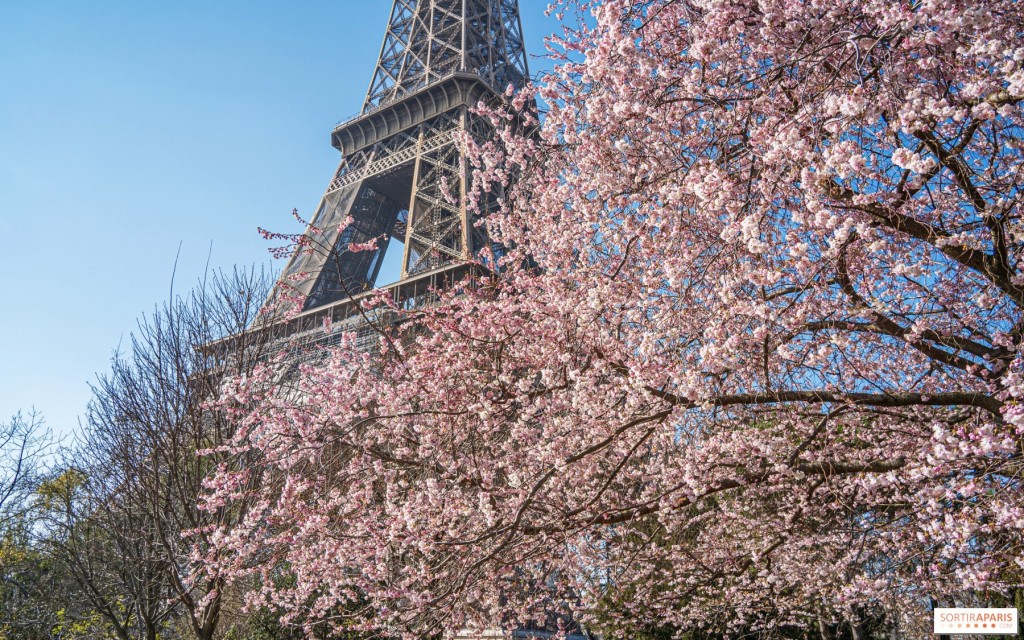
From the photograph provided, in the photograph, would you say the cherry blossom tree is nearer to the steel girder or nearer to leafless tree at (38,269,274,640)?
leafless tree at (38,269,274,640)

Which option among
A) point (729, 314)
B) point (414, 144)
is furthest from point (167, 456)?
point (414, 144)

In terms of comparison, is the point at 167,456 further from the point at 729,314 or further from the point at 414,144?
the point at 414,144

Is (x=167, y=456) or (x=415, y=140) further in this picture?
(x=415, y=140)

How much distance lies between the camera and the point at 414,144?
94.4 ft

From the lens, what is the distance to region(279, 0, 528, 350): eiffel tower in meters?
25.4

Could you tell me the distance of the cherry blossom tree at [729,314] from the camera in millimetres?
3256

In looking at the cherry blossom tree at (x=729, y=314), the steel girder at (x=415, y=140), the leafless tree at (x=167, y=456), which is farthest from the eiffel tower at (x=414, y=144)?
the cherry blossom tree at (x=729, y=314)

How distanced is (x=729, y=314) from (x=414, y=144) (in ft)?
88.7

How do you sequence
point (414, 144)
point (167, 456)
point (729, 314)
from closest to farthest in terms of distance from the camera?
1. point (729, 314)
2. point (167, 456)
3. point (414, 144)

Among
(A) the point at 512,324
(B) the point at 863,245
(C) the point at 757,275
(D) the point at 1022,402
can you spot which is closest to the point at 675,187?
(C) the point at 757,275

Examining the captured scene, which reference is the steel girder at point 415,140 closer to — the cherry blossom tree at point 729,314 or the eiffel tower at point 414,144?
the eiffel tower at point 414,144

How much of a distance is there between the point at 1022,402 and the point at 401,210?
3050 cm

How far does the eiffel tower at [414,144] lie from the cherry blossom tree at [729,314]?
1638 cm

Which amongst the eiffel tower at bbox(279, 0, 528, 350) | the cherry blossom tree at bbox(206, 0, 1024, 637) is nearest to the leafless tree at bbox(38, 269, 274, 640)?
the cherry blossom tree at bbox(206, 0, 1024, 637)
